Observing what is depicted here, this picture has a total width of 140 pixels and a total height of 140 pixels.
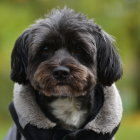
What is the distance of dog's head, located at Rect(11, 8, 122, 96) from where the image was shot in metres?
6.16

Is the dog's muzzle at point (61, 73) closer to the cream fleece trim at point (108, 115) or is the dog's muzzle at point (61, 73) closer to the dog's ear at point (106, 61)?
the dog's ear at point (106, 61)

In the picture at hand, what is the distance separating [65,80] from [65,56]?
0.24 metres

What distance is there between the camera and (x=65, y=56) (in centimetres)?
623

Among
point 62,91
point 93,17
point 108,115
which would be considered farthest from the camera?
point 93,17

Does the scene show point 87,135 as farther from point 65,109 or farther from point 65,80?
point 65,80

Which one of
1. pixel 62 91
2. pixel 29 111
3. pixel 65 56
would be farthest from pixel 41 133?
pixel 65 56

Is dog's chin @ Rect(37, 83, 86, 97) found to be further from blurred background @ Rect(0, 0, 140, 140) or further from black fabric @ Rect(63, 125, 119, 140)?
blurred background @ Rect(0, 0, 140, 140)

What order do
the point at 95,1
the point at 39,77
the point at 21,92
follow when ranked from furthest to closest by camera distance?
the point at 95,1 → the point at 21,92 → the point at 39,77

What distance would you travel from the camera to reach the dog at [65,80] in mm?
6203

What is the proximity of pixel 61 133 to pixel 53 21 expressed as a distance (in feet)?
3.57

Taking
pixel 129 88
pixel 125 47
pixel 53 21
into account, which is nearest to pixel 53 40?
pixel 53 21

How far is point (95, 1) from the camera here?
19.0 metres

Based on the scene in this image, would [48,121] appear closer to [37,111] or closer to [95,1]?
[37,111]

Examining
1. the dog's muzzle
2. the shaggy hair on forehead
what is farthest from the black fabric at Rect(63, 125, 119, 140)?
the dog's muzzle
